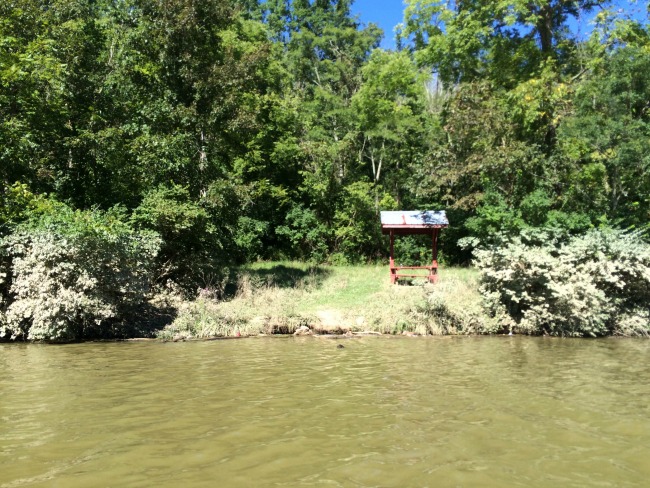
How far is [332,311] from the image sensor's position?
51.6ft

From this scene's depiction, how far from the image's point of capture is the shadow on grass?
19069mm

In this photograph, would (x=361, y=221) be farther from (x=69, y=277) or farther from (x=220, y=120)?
(x=69, y=277)

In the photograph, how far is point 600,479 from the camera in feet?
15.0

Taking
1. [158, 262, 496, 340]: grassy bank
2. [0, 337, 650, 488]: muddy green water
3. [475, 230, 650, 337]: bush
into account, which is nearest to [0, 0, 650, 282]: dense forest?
[158, 262, 496, 340]: grassy bank

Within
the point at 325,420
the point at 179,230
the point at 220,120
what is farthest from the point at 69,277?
the point at 325,420

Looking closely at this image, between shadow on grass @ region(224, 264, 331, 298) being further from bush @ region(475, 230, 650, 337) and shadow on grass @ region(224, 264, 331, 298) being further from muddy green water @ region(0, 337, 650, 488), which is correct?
muddy green water @ region(0, 337, 650, 488)

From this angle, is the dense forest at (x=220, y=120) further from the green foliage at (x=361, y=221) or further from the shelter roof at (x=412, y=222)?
the green foliage at (x=361, y=221)

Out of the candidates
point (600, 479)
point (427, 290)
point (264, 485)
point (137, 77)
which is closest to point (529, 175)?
point (427, 290)

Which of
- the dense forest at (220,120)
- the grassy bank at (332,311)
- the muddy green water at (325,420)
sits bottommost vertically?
the muddy green water at (325,420)

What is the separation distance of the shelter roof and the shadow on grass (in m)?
3.67

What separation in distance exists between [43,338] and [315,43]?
3147cm

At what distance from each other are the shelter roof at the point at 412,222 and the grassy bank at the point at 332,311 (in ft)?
9.13

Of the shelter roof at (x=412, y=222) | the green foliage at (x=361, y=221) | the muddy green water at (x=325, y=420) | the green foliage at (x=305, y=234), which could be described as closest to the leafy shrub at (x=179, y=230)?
the muddy green water at (x=325, y=420)

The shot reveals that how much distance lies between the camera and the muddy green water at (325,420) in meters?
4.74
